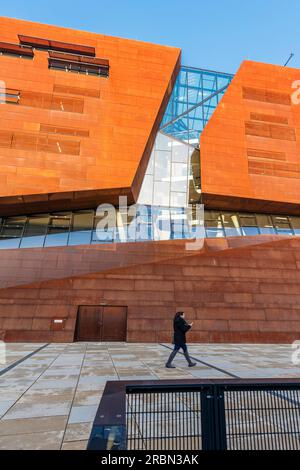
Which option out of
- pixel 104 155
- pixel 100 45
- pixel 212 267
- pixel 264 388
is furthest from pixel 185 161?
pixel 264 388

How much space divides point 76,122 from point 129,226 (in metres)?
9.22

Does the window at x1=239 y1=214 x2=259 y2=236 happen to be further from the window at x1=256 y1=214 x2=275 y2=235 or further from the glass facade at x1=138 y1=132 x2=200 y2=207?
the glass facade at x1=138 y1=132 x2=200 y2=207

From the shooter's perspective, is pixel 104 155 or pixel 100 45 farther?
pixel 100 45

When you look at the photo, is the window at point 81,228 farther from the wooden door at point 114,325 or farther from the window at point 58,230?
the wooden door at point 114,325

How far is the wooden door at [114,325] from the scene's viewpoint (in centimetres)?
1683

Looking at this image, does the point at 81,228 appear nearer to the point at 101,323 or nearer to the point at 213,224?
the point at 101,323

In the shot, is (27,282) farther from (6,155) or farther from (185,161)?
(185,161)

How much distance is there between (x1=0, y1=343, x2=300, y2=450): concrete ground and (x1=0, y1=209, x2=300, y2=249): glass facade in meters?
9.03

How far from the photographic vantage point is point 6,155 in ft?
65.7

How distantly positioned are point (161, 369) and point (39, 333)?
32.2 ft

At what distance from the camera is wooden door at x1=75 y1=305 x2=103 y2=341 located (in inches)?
655

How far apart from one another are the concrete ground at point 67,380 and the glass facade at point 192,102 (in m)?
20.3

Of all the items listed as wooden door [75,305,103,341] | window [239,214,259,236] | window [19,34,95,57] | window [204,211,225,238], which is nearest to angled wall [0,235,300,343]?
wooden door [75,305,103,341]

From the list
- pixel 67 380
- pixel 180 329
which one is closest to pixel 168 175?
pixel 180 329
